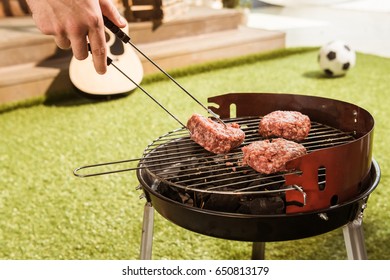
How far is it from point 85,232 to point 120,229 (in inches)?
6.8

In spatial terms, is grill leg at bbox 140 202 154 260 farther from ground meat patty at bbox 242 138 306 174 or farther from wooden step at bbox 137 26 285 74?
wooden step at bbox 137 26 285 74

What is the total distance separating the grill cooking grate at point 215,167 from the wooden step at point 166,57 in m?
2.91

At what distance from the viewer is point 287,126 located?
1.59m

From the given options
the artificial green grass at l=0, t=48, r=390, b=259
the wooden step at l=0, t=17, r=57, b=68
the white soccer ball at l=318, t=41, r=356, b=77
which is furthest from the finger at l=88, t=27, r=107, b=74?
Result: the white soccer ball at l=318, t=41, r=356, b=77

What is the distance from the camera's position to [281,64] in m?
5.23

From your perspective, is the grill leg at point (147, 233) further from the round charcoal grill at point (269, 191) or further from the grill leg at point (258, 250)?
the grill leg at point (258, 250)

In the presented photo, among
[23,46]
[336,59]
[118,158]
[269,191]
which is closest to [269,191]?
[269,191]

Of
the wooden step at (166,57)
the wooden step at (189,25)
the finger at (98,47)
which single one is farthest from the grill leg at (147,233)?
the wooden step at (189,25)

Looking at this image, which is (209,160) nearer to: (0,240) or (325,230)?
(325,230)

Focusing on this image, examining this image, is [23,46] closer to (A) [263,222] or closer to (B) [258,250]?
(B) [258,250]
